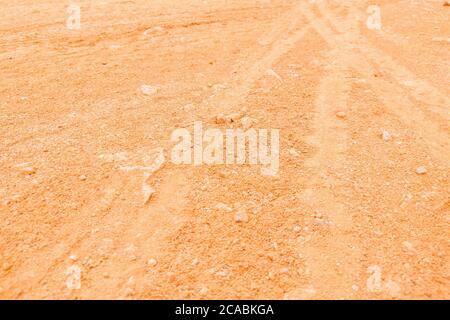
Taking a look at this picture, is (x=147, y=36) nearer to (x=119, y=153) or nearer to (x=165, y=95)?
(x=165, y=95)

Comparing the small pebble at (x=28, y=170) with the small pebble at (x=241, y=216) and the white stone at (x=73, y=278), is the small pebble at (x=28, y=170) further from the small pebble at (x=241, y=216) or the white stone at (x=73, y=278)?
the small pebble at (x=241, y=216)

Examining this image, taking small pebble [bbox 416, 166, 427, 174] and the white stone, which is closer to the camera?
the white stone

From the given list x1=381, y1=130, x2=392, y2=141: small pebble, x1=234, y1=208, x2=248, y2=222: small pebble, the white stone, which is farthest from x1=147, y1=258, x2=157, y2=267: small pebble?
x1=381, y1=130, x2=392, y2=141: small pebble

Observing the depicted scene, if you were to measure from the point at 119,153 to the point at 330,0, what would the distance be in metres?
7.08

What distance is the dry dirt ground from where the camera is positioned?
2.82 meters

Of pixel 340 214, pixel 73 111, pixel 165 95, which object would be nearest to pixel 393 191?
pixel 340 214

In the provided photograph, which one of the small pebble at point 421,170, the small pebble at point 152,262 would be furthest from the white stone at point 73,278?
the small pebble at point 421,170

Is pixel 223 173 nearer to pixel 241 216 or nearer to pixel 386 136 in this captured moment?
pixel 241 216

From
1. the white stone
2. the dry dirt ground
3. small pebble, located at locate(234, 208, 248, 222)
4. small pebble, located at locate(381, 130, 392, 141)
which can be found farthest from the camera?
small pebble, located at locate(381, 130, 392, 141)

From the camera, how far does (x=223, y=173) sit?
3.70 m

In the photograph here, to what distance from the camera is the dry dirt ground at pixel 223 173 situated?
2.82 m

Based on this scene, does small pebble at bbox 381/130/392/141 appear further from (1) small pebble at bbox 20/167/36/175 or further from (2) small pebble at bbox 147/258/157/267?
(1) small pebble at bbox 20/167/36/175

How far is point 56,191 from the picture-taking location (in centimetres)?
345

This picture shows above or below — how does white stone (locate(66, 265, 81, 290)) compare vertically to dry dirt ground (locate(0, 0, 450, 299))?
below
